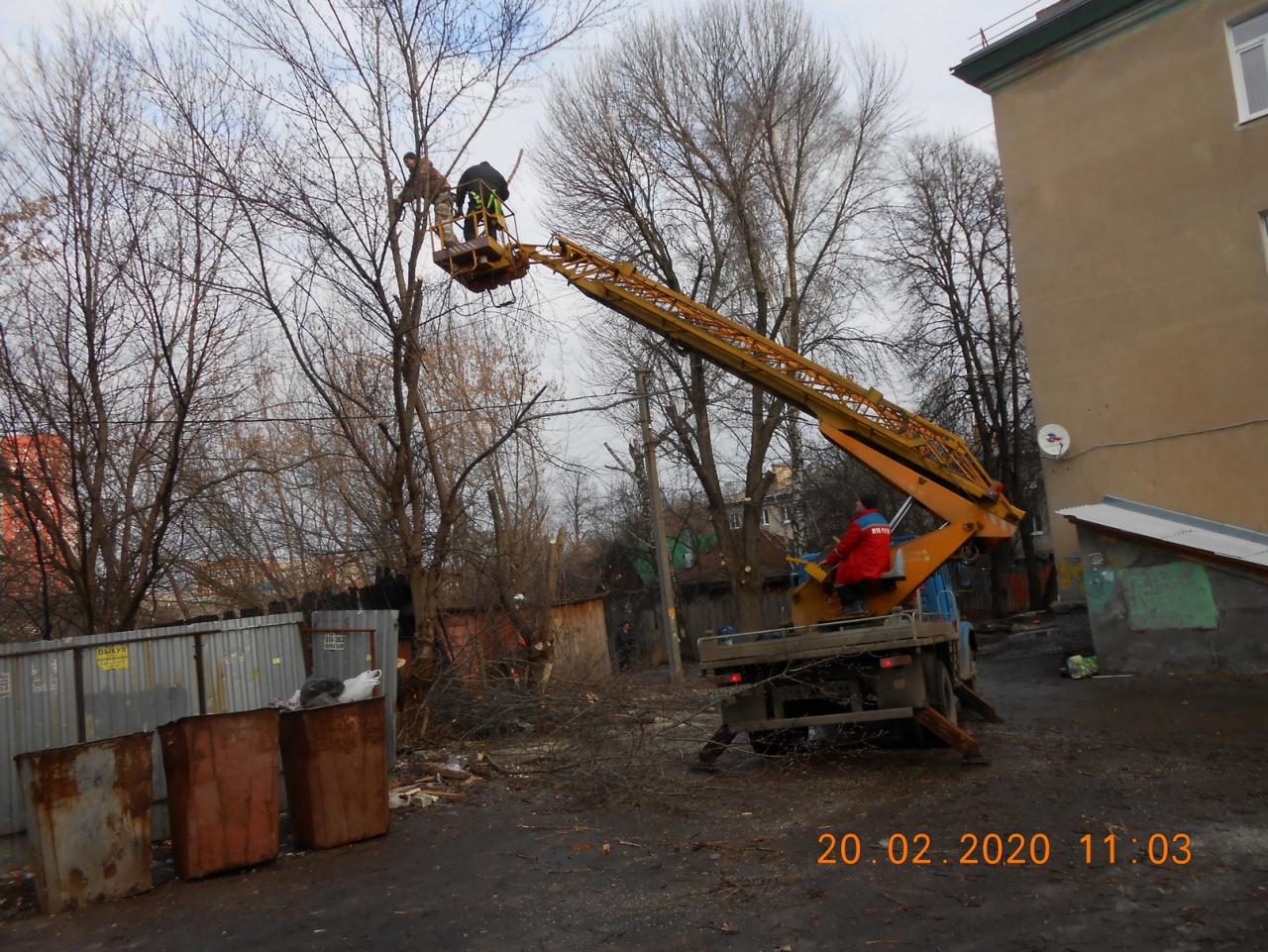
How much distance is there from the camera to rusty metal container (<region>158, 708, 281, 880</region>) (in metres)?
7.11

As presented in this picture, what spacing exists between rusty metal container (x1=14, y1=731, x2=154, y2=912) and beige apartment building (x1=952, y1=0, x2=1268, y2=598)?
49.9 ft

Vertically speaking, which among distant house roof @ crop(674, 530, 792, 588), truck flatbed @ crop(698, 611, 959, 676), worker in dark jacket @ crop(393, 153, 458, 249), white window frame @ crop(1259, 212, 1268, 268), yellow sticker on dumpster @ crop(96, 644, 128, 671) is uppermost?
worker in dark jacket @ crop(393, 153, 458, 249)

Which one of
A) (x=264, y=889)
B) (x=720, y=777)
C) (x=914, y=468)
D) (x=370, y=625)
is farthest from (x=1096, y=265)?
(x=264, y=889)

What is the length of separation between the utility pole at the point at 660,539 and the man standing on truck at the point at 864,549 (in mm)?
10160

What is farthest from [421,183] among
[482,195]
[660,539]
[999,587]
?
[999,587]

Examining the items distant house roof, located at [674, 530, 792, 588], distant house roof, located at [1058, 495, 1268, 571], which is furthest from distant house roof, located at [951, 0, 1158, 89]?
distant house roof, located at [674, 530, 792, 588]

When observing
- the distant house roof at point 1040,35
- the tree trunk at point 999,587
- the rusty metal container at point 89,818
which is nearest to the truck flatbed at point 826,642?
the rusty metal container at point 89,818

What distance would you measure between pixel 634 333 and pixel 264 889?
1849 cm

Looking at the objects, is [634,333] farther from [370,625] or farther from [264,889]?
[264,889]

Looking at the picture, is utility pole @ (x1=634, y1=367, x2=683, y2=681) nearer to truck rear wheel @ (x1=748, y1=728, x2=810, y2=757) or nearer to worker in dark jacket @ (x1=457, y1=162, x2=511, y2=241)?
truck rear wheel @ (x1=748, y1=728, x2=810, y2=757)

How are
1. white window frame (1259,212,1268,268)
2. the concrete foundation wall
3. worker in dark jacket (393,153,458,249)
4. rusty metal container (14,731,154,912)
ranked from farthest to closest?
white window frame (1259,212,1268,268) < the concrete foundation wall < worker in dark jacket (393,153,458,249) < rusty metal container (14,731,154,912)

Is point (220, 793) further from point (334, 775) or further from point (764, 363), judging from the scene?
point (764, 363)

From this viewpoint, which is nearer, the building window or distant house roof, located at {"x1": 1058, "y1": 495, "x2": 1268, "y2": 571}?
distant house roof, located at {"x1": 1058, "y1": 495, "x2": 1268, "y2": 571}

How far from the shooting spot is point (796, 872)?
595 centimetres
